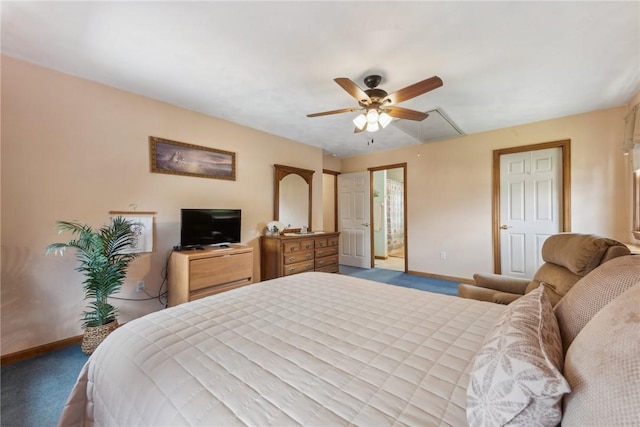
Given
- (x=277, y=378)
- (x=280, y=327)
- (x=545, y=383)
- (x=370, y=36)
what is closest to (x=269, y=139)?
(x=370, y=36)

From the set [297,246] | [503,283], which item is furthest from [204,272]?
[503,283]

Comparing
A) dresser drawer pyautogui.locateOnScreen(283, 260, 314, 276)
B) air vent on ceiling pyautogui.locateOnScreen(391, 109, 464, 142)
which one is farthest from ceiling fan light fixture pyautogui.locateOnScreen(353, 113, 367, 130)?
dresser drawer pyautogui.locateOnScreen(283, 260, 314, 276)

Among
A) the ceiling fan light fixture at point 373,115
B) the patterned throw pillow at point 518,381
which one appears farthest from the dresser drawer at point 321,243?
the patterned throw pillow at point 518,381

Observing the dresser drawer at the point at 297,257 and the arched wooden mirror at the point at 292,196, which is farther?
the arched wooden mirror at the point at 292,196

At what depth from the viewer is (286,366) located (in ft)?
2.94

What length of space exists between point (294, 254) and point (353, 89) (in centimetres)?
244

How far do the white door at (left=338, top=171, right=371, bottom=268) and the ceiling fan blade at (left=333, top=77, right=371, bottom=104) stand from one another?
318 cm

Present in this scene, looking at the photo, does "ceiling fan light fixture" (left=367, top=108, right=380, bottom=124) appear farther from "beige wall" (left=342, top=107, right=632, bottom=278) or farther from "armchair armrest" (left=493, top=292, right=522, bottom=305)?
"beige wall" (left=342, top=107, right=632, bottom=278)

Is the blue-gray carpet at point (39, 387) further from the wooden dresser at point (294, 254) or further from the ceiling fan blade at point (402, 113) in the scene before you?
the ceiling fan blade at point (402, 113)

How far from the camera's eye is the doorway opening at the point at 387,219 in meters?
6.11

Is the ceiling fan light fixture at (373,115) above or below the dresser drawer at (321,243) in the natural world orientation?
above

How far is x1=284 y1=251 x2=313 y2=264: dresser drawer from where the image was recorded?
3.66m

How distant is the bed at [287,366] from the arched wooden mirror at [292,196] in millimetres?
2742

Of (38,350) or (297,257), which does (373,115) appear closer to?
(297,257)
